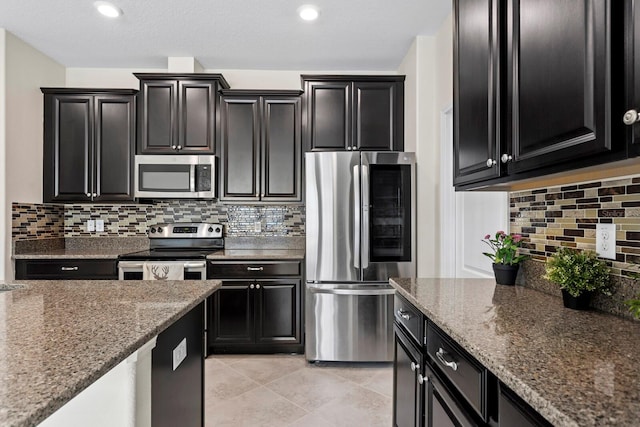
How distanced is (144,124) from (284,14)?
163cm

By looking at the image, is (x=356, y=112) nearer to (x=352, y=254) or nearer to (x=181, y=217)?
(x=352, y=254)

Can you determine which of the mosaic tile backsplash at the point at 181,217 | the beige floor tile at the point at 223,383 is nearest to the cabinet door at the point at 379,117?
the mosaic tile backsplash at the point at 181,217

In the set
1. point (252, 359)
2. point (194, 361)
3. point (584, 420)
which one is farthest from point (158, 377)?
point (252, 359)

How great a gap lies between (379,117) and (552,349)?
2757 millimetres

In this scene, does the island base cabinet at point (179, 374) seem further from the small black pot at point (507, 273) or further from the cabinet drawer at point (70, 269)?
the cabinet drawer at point (70, 269)

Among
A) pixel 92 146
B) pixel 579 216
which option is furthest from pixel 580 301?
pixel 92 146

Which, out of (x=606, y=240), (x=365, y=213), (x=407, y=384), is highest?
(x=365, y=213)

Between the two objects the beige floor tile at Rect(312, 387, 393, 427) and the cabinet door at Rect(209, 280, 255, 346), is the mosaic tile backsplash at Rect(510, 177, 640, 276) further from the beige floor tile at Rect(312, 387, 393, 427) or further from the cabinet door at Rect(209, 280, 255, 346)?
the cabinet door at Rect(209, 280, 255, 346)

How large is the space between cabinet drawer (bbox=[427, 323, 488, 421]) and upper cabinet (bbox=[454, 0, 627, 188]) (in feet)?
2.00

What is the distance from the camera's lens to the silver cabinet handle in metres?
0.79

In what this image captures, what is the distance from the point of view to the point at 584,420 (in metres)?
0.60

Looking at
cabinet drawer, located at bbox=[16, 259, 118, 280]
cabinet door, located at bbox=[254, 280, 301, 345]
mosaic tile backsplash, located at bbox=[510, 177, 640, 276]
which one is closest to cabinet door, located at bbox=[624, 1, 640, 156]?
mosaic tile backsplash, located at bbox=[510, 177, 640, 276]

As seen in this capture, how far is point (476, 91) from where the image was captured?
1.55 meters

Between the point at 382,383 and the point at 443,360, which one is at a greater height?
the point at 443,360
